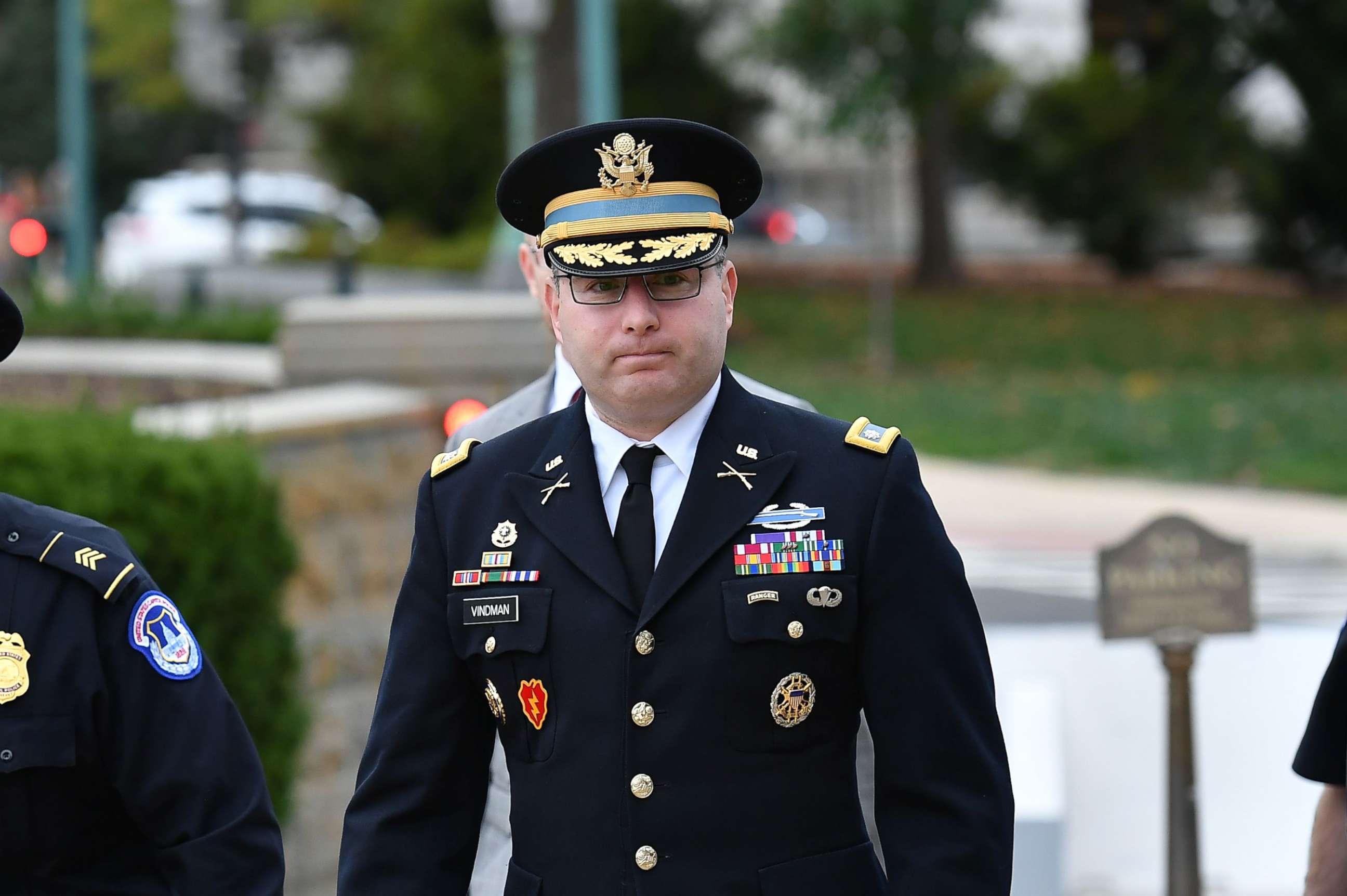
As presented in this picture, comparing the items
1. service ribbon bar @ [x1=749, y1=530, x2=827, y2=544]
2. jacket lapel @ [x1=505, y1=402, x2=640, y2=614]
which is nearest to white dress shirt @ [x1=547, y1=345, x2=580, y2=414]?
jacket lapel @ [x1=505, y1=402, x2=640, y2=614]

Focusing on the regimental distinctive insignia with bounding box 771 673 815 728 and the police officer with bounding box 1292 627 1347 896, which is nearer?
the regimental distinctive insignia with bounding box 771 673 815 728

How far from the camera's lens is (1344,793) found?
299cm

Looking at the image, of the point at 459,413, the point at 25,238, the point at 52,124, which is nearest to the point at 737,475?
the point at 459,413

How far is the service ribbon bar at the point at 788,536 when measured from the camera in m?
2.72

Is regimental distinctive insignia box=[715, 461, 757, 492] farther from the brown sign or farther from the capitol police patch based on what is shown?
the brown sign

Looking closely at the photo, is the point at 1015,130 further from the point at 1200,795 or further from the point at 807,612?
the point at 807,612

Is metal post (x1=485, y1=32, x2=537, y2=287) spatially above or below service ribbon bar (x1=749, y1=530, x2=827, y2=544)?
above

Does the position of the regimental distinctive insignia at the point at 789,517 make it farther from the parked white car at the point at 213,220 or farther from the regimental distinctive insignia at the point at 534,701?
the parked white car at the point at 213,220

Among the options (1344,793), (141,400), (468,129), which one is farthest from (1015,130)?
(1344,793)

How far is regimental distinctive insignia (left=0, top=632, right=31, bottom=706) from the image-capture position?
2.65 metres

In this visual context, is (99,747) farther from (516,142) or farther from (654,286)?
(516,142)

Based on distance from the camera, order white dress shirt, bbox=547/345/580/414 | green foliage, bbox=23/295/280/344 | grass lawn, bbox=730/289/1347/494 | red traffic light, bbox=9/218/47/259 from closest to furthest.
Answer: white dress shirt, bbox=547/345/580/414 < green foliage, bbox=23/295/280/344 < grass lawn, bbox=730/289/1347/494 < red traffic light, bbox=9/218/47/259

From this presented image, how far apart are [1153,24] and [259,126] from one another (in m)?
25.2

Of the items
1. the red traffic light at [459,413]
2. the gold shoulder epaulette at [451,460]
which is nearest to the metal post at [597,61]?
the red traffic light at [459,413]
